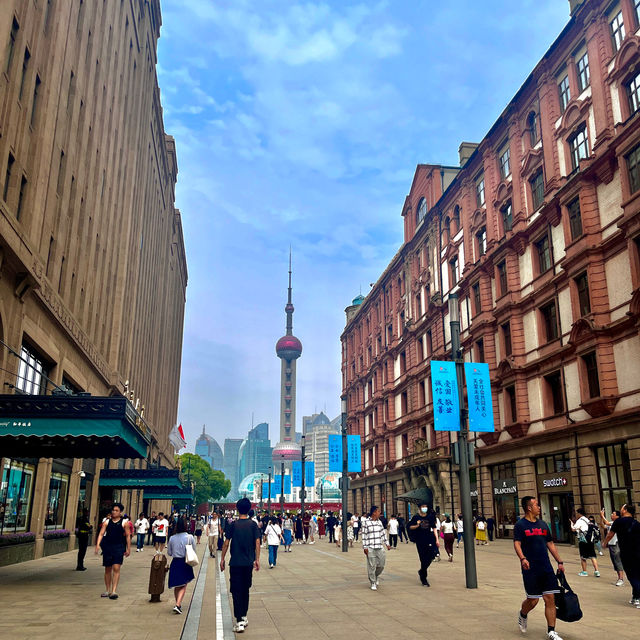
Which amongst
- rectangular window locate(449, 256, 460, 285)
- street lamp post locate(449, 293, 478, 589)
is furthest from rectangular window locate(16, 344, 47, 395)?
rectangular window locate(449, 256, 460, 285)

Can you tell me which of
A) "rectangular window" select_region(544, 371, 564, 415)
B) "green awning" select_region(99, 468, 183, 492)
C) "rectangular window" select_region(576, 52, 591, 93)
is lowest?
"green awning" select_region(99, 468, 183, 492)

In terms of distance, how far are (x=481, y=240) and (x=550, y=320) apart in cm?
1158

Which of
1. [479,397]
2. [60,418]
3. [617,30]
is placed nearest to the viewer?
[60,418]

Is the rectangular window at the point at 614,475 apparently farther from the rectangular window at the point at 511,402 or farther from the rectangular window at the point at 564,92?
the rectangular window at the point at 564,92

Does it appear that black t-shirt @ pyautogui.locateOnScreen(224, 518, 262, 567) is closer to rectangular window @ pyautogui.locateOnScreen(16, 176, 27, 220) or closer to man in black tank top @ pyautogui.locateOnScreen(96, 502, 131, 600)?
man in black tank top @ pyautogui.locateOnScreen(96, 502, 131, 600)

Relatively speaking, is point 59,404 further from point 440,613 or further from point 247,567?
point 440,613

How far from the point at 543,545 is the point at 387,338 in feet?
190

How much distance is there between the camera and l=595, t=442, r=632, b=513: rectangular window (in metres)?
28.0

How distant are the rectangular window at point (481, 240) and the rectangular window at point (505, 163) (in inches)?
158

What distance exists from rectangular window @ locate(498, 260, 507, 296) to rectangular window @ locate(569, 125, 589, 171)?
28.2 feet

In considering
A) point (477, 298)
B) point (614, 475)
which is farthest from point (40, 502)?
point (477, 298)

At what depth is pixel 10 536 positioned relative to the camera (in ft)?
71.1

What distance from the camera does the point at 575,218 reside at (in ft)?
108

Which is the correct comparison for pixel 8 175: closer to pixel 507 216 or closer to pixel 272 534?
pixel 272 534
